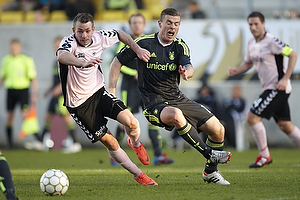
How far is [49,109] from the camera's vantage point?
1487 cm

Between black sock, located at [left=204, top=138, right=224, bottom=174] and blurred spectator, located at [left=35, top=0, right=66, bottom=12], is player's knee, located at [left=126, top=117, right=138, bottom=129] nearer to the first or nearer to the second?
black sock, located at [left=204, top=138, right=224, bottom=174]

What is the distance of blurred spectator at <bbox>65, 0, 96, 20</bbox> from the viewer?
16359 millimetres

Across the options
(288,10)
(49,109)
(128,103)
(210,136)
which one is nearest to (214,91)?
(288,10)

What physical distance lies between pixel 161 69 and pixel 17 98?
864 cm

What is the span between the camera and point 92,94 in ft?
22.3

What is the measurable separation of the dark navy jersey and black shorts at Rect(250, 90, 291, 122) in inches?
108

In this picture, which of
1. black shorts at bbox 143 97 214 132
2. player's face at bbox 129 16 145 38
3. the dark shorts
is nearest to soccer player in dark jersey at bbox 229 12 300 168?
player's face at bbox 129 16 145 38

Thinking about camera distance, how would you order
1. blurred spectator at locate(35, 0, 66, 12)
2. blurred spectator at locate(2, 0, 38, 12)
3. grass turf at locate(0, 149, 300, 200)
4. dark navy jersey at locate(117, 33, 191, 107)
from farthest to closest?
blurred spectator at locate(2, 0, 38, 12) → blurred spectator at locate(35, 0, 66, 12) → dark navy jersey at locate(117, 33, 191, 107) → grass turf at locate(0, 149, 300, 200)

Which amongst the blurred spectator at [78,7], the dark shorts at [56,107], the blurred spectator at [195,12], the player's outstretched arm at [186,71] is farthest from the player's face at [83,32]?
the blurred spectator at [78,7]

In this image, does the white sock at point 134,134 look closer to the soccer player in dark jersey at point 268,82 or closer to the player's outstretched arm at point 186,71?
the player's outstretched arm at point 186,71

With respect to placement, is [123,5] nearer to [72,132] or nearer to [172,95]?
[72,132]

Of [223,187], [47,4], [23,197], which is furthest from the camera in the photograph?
[47,4]

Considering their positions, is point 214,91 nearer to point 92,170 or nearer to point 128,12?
point 128,12

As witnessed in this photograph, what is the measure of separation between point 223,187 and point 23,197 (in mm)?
2336
